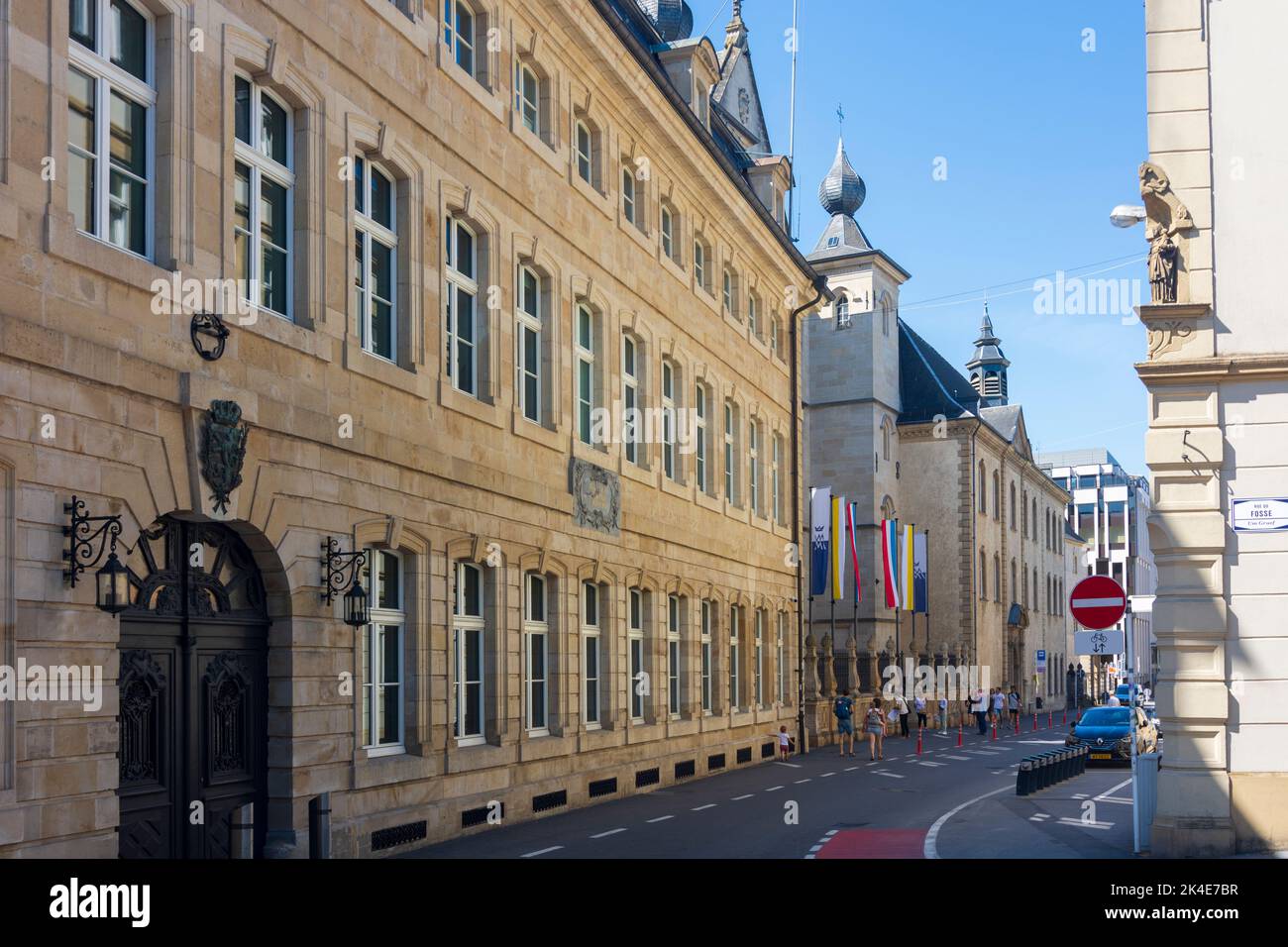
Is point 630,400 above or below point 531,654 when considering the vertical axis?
above

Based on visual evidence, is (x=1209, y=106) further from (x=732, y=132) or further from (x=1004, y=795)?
(x=732, y=132)

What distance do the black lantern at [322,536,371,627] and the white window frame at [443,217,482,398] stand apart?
417 centimetres

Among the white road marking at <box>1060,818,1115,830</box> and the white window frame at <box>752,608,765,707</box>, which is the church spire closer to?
the white window frame at <box>752,608,765,707</box>

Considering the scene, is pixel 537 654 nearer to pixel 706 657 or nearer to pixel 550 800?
pixel 550 800

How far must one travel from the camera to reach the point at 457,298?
20531mm

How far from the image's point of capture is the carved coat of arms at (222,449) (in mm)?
13703

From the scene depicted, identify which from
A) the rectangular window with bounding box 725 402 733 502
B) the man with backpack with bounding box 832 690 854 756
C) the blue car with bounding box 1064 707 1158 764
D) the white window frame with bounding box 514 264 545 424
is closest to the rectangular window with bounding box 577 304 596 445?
the white window frame with bounding box 514 264 545 424

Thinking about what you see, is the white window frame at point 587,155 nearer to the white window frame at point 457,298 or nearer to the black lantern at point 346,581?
the white window frame at point 457,298

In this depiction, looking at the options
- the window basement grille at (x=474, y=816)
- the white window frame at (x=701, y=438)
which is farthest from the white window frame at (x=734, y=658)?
the window basement grille at (x=474, y=816)

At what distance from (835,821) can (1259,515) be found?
8105 millimetres

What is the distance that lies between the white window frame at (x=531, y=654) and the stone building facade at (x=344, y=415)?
0.21 feet

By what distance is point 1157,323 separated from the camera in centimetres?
1645

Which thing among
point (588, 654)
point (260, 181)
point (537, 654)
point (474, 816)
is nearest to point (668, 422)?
point (588, 654)
